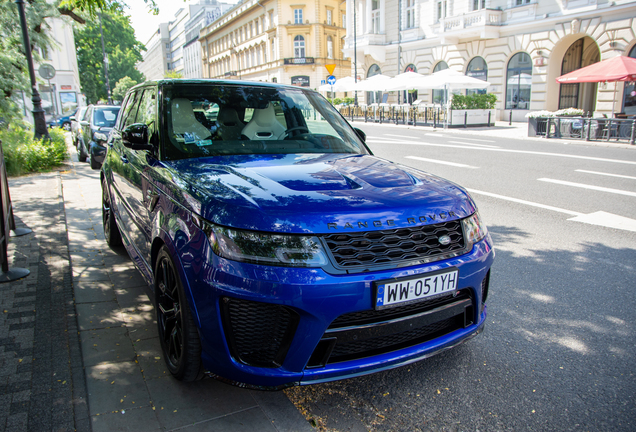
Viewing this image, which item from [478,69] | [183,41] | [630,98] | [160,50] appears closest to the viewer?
[630,98]

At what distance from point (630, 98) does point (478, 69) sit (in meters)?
10.2

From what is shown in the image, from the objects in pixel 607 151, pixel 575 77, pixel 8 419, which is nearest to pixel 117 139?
pixel 8 419

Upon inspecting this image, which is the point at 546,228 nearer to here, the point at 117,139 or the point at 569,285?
the point at 569,285

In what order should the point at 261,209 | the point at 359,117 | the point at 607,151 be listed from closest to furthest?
the point at 261,209, the point at 607,151, the point at 359,117

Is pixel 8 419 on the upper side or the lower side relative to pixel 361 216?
lower

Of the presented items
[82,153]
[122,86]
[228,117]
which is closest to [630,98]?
[82,153]

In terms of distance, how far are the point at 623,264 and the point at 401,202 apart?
3537 millimetres

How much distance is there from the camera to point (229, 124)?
3541mm

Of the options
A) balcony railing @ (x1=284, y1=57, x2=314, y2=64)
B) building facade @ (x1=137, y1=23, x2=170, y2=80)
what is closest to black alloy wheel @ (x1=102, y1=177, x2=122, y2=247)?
balcony railing @ (x1=284, y1=57, x2=314, y2=64)

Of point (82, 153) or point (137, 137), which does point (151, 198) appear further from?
point (82, 153)

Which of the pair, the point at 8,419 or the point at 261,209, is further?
the point at 8,419

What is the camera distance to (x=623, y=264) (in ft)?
15.7

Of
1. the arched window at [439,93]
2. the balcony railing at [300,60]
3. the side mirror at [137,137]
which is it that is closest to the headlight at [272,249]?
the side mirror at [137,137]

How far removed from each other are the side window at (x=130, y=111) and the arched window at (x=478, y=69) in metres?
29.7
